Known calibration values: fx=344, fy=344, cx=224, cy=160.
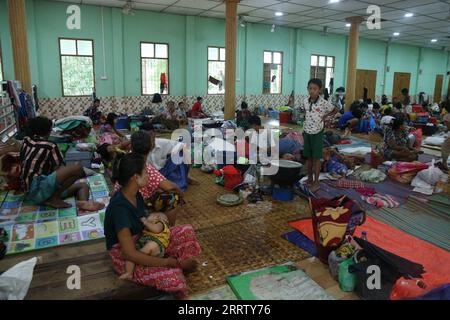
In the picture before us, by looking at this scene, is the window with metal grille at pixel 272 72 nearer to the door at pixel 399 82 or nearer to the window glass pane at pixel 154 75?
the window glass pane at pixel 154 75

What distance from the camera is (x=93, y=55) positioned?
1046 centimetres

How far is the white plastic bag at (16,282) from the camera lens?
7.13ft

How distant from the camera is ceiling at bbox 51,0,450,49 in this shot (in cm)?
966

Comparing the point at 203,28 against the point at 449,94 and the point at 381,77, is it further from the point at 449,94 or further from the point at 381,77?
the point at 449,94

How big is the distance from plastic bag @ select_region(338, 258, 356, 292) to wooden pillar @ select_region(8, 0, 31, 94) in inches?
286

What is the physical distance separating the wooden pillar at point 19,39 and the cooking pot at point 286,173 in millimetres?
5821

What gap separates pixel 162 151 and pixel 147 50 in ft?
25.4

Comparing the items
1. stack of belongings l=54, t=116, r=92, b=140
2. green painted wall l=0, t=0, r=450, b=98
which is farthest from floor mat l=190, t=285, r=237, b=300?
green painted wall l=0, t=0, r=450, b=98

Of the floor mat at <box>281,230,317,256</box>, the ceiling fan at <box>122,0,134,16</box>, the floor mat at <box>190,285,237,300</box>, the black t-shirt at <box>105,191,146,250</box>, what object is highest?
the ceiling fan at <box>122,0,134,16</box>

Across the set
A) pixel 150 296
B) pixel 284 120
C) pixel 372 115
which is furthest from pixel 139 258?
pixel 284 120

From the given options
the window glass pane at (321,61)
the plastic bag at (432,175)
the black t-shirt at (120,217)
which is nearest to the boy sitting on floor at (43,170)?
the black t-shirt at (120,217)

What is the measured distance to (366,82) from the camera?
16.6m

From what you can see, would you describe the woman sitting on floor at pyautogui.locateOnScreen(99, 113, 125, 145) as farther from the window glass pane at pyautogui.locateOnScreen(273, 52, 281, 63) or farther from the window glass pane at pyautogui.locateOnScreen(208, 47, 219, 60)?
the window glass pane at pyautogui.locateOnScreen(273, 52, 281, 63)

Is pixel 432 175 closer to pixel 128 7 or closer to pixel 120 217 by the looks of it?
pixel 120 217
